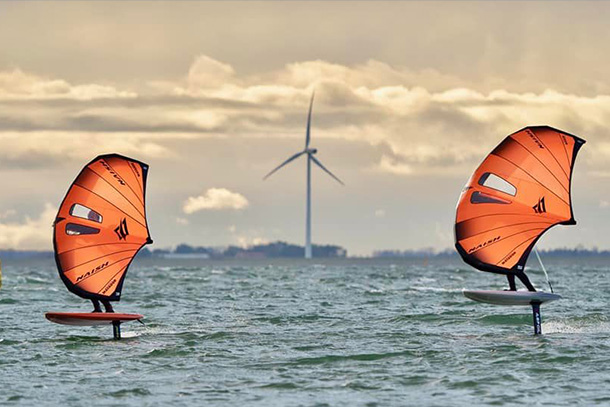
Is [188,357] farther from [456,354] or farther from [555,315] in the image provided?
[555,315]

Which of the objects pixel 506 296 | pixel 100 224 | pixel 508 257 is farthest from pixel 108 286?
pixel 508 257

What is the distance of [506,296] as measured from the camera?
113ft

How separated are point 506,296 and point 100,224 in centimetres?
1274

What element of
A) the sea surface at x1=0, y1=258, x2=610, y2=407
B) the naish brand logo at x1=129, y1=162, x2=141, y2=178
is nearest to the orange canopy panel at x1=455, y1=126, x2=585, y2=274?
the sea surface at x1=0, y1=258, x2=610, y2=407

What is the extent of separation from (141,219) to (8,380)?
8.41 m

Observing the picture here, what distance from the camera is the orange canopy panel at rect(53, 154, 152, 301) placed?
35.8m

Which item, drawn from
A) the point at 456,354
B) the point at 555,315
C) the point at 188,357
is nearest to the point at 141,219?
the point at 188,357

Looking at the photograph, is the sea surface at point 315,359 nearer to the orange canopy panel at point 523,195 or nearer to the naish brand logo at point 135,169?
the orange canopy panel at point 523,195

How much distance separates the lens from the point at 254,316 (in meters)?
50.7

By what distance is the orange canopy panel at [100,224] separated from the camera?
117 feet

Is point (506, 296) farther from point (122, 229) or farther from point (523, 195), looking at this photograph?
point (122, 229)

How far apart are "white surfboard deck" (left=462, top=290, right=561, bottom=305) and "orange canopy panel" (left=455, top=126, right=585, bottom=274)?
1.37 metres

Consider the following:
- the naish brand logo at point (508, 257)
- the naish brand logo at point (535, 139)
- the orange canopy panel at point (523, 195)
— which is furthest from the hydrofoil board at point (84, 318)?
the naish brand logo at point (535, 139)

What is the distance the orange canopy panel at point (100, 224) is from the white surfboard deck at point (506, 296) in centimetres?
1045
